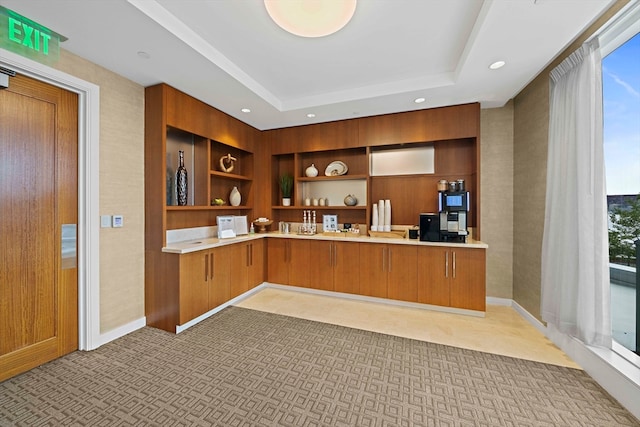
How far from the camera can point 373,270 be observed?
3652 millimetres

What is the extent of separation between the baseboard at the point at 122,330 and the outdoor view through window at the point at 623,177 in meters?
4.51

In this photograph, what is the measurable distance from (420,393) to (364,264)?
195cm

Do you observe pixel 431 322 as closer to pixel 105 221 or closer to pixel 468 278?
pixel 468 278

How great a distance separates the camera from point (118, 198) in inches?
104

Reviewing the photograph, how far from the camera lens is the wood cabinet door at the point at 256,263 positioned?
3957 mm

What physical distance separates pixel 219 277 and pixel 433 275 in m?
2.87

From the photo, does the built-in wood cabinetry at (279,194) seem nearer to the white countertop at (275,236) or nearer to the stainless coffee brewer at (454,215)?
the white countertop at (275,236)

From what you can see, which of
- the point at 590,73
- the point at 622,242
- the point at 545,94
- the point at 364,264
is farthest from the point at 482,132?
the point at 364,264

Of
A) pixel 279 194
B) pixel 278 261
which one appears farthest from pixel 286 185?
pixel 278 261

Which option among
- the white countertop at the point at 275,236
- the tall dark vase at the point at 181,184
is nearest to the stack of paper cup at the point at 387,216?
the white countertop at the point at 275,236

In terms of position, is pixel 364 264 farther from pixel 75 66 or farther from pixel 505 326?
pixel 75 66

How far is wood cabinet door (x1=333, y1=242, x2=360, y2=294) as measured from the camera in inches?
148

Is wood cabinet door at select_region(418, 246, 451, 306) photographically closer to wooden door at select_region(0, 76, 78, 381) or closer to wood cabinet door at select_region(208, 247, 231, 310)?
wood cabinet door at select_region(208, 247, 231, 310)


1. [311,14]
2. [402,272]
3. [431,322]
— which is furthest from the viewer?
[402,272]
